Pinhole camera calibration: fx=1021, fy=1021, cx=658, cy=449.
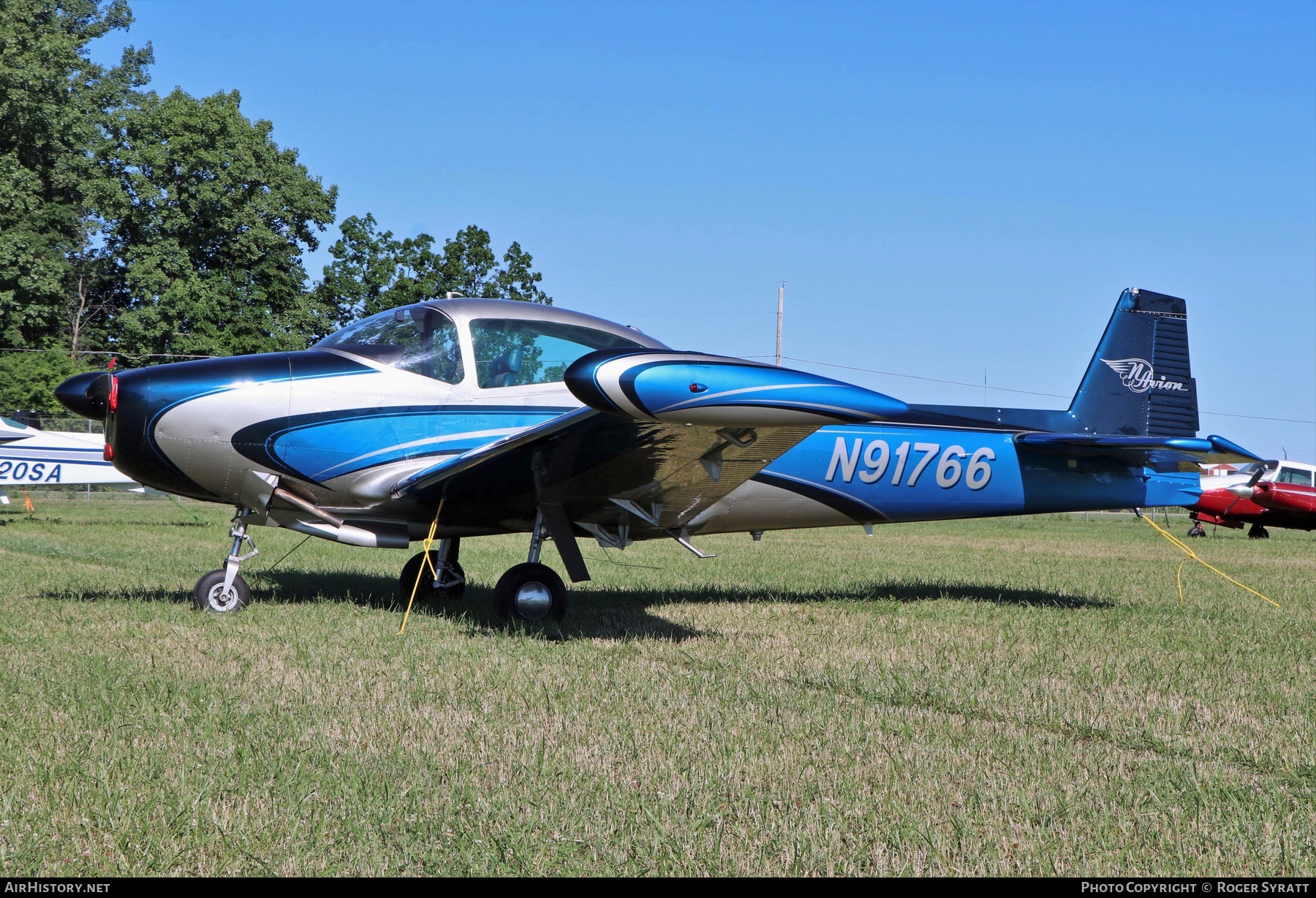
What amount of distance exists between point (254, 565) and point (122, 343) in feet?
81.3

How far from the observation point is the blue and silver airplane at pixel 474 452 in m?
6.57

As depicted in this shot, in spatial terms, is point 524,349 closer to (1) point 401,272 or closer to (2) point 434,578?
(2) point 434,578

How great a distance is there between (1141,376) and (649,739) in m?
7.28

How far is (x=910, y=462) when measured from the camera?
848 cm

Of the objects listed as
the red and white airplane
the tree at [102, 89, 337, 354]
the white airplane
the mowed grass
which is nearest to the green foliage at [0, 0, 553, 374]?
the tree at [102, 89, 337, 354]

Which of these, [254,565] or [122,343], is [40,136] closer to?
[122,343]

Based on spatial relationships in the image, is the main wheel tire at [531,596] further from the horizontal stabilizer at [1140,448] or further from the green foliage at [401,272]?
the green foliage at [401,272]

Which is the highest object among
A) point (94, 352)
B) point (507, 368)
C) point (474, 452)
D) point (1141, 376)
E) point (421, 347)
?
point (94, 352)

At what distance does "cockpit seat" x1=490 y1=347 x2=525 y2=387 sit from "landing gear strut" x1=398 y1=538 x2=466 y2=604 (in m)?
1.67

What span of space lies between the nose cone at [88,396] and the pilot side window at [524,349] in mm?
2404

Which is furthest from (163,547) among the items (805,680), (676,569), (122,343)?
(122,343)

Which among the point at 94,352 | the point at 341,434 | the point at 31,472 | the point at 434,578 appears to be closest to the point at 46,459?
the point at 31,472

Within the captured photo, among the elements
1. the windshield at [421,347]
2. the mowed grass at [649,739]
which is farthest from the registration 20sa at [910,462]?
the windshield at [421,347]

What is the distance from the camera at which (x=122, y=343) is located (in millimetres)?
32781
